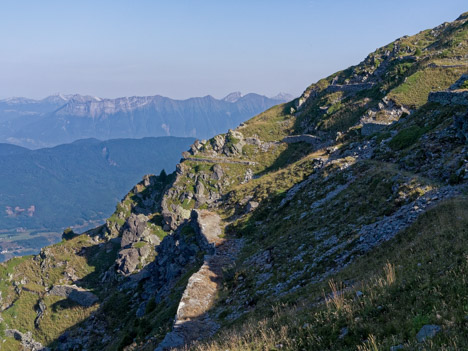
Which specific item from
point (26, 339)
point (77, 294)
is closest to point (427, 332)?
point (77, 294)

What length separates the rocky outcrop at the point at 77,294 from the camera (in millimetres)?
89625

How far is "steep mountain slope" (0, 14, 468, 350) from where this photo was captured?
10367mm

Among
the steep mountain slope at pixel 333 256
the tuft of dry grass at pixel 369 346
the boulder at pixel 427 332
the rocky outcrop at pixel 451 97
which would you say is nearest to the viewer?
the boulder at pixel 427 332

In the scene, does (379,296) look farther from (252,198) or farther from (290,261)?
(252,198)

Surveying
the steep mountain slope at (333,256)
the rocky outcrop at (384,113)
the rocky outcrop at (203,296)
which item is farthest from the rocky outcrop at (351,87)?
the rocky outcrop at (203,296)

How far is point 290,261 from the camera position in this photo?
2391cm

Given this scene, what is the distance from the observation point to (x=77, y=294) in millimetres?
92125

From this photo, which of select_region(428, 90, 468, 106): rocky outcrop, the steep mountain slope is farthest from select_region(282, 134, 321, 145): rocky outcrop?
select_region(428, 90, 468, 106): rocky outcrop

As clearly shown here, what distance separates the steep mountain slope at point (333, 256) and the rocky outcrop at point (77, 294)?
376 millimetres

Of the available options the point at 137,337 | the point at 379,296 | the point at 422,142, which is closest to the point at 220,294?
the point at 137,337

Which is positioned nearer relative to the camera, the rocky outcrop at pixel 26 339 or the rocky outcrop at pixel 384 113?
the rocky outcrop at pixel 384 113

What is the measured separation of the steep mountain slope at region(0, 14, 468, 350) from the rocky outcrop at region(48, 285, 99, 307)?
0.38 metres

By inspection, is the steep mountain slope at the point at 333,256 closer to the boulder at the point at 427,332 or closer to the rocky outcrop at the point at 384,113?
the boulder at the point at 427,332

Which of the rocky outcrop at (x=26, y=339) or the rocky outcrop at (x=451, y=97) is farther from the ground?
the rocky outcrop at (x=451, y=97)
